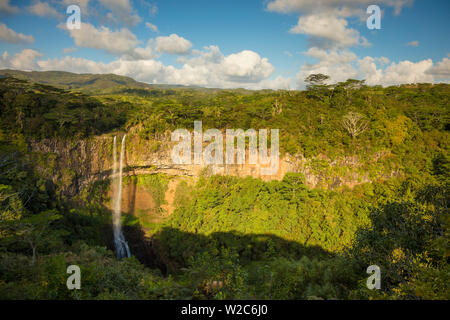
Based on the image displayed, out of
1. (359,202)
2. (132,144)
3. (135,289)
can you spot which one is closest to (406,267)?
(135,289)

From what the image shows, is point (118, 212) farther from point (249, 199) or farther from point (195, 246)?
point (249, 199)

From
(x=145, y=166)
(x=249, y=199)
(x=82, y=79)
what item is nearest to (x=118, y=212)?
(x=145, y=166)

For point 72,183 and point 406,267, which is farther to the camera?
point 72,183

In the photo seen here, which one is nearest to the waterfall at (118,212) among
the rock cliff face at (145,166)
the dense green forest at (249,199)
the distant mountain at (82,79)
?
the rock cliff face at (145,166)

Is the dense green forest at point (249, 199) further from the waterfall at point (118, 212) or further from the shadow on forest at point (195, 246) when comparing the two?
the waterfall at point (118, 212)

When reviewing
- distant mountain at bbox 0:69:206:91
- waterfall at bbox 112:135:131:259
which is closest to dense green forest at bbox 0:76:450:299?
waterfall at bbox 112:135:131:259

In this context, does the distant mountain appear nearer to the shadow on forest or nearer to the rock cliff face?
the rock cliff face
